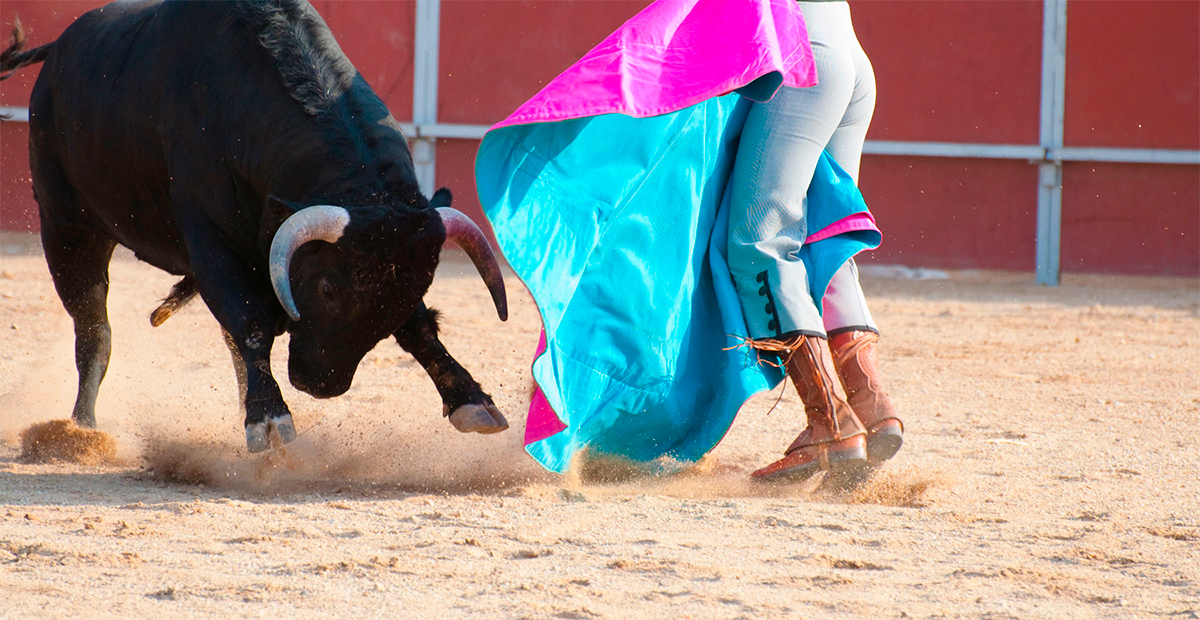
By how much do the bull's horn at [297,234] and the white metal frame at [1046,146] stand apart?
587 cm

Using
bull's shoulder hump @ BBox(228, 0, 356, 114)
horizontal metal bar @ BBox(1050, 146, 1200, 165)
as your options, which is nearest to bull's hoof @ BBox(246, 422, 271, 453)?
bull's shoulder hump @ BBox(228, 0, 356, 114)

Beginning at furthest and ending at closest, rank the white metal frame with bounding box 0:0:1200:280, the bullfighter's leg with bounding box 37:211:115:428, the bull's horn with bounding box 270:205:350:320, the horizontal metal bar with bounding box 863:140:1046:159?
the horizontal metal bar with bounding box 863:140:1046:159 < the white metal frame with bounding box 0:0:1200:280 < the bullfighter's leg with bounding box 37:211:115:428 < the bull's horn with bounding box 270:205:350:320

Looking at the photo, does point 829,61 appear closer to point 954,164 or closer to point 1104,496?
point 1104,496

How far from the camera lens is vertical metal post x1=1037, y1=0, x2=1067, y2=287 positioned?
8.14 metres

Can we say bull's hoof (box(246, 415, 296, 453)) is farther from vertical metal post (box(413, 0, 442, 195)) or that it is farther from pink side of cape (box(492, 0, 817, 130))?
vertical metal post (box(413, 0, 442, 195))

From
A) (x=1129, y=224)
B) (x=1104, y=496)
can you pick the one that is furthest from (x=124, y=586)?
(x=1129, y=224)

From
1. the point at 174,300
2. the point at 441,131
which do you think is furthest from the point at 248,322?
the point at 441,131

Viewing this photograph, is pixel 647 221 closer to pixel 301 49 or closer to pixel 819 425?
pixel 819 425

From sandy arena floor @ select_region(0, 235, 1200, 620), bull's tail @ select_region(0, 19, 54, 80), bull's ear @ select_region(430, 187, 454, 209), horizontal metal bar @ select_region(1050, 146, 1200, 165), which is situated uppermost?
bull's tail @ select_region(0, 19, 54, 80)

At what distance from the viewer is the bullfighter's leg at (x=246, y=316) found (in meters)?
2.71

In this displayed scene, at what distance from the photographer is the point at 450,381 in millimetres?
2984

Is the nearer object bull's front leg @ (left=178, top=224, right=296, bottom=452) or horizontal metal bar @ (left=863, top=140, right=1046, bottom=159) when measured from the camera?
bull's front leg @ (left=178, top=224, right=296, bottom=452)

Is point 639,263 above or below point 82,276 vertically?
above

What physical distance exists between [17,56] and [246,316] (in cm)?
173
